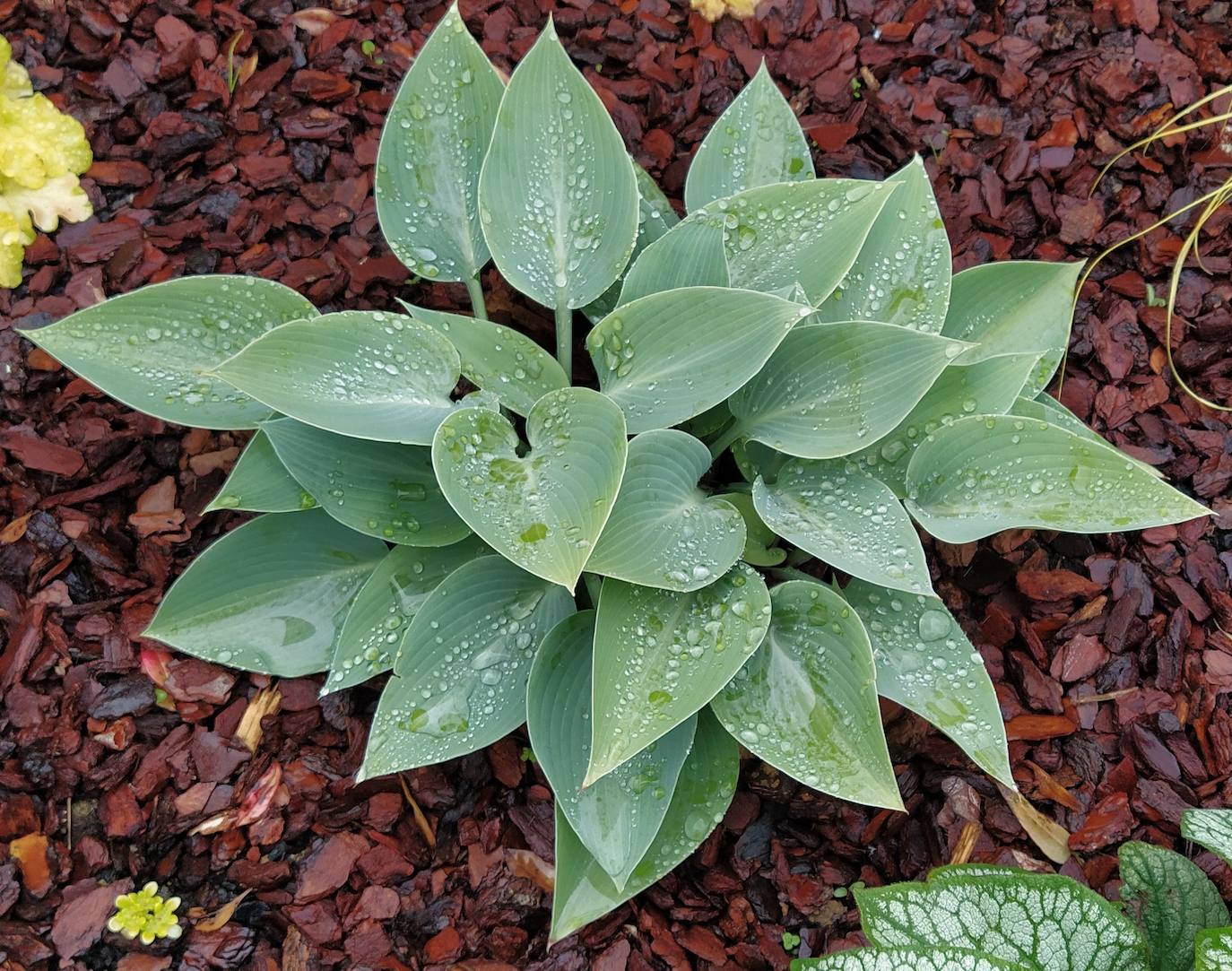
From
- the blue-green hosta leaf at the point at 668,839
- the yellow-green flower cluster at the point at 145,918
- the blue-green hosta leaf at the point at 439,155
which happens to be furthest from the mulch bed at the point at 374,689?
the blue-green hosta leaf at the point at 439,155

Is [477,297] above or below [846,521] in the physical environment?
above

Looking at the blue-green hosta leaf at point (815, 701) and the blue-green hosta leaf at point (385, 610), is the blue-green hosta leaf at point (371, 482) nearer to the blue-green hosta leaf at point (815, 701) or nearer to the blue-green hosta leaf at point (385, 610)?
the blue-green hosta leaf at point (385, 610)

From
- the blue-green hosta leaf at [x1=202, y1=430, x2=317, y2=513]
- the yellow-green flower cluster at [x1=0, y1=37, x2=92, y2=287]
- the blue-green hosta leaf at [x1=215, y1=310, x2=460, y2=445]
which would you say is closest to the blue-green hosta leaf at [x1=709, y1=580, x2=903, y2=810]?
the blue-green hosta leaf at [x1=215, y1=310, x2=460, y2=445]

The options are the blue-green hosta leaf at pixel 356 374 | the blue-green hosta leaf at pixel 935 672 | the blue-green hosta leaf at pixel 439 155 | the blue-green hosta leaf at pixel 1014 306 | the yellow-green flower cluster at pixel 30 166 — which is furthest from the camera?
the yellow-green flower cluster at pixel 30 166

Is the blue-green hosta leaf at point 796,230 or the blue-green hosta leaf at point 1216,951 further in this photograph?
the blue-green hosta leaf at point 796,230

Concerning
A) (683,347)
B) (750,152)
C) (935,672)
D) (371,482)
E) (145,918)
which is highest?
(750,152)

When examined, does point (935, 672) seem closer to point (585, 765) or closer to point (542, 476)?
point (585, 765)

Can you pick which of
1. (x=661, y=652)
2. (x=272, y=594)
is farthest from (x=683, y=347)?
(x=272, y=594)
